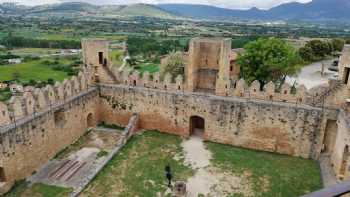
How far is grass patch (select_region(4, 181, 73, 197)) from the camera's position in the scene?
11.8 meters

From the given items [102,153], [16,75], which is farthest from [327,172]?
[16,75]

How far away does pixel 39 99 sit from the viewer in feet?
45.6

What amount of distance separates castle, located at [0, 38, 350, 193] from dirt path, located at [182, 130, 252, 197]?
2.22m

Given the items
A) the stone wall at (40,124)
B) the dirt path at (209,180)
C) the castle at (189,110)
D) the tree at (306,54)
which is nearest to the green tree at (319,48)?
the tree at (306,54)

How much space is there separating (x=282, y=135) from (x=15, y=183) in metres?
12.4

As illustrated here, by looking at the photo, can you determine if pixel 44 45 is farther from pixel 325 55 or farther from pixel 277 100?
pixel 277 100

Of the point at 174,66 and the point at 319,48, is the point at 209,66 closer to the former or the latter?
the point at 174,66

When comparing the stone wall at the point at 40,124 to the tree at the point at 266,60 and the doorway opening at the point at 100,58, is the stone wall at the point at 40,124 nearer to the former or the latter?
the doorway opening at the point at 100,58

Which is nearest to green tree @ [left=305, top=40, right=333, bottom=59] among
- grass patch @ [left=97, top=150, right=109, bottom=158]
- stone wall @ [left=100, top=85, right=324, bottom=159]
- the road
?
the road

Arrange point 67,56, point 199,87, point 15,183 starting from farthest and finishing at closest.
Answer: point 67,56 < point 199,87 < point 15,183

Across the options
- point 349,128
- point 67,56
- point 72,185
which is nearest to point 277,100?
point 349,128

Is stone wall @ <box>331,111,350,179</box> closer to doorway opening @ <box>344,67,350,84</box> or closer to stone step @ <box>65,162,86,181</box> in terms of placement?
doorway opening @ <box>344,67,350,84</box>

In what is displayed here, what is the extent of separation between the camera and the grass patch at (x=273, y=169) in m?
12.1

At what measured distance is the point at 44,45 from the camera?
8631 cm
